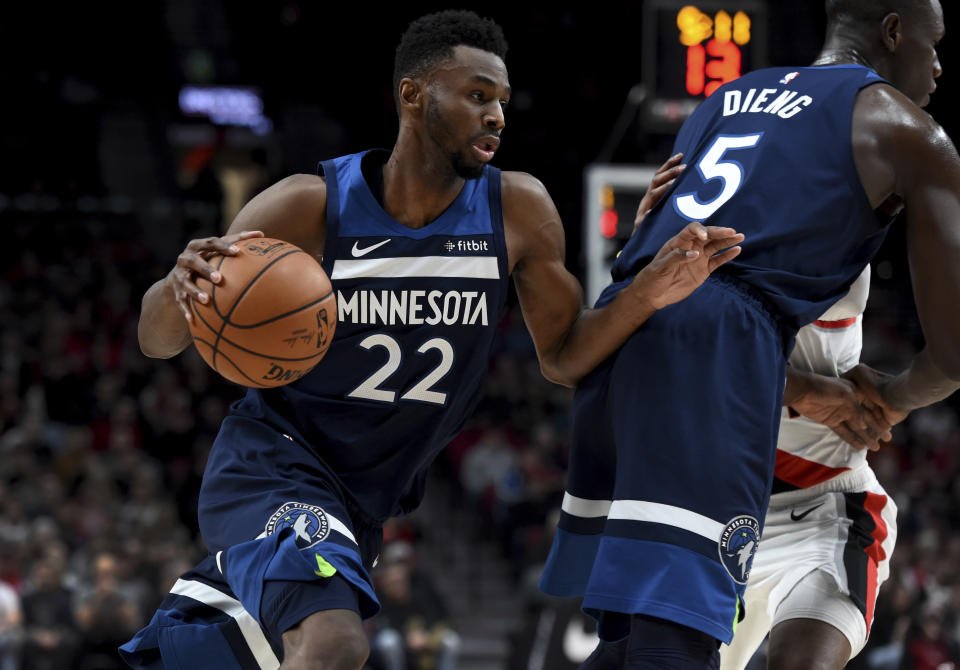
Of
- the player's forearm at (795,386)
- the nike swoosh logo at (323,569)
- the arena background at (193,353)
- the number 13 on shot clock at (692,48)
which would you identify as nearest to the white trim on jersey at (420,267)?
the nike swoosh logo at (323,569)

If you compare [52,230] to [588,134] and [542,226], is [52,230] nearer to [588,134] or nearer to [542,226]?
[588,134]

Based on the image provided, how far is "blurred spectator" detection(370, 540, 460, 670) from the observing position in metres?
8.80

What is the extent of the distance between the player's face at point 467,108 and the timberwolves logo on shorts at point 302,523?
0.98 meters

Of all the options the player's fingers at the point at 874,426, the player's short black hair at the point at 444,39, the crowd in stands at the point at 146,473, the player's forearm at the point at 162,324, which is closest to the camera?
the player's forearm at the point at 162,324

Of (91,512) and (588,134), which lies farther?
(588,134)

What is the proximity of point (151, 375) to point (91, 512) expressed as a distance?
277 cm

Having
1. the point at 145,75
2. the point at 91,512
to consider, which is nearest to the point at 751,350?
the point at 91,512

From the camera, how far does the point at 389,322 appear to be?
120 inches

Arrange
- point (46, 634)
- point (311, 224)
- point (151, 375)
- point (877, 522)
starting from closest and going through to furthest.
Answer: point (311, 224) → point (877, 522) → point (46, 634) → point (151, 375)

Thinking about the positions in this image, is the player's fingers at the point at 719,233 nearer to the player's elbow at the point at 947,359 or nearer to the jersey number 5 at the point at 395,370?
the player's elbow at the point at 947,359

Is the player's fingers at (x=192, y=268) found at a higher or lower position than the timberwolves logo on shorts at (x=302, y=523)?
higher

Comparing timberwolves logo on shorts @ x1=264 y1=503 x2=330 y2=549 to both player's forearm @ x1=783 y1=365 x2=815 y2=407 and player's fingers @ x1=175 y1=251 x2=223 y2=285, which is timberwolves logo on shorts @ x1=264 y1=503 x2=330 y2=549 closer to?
player's fingers @ x1=175 y1=251 x2=223 y2=285

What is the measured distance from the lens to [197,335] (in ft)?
9.11

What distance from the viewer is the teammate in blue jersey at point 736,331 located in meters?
2.59
